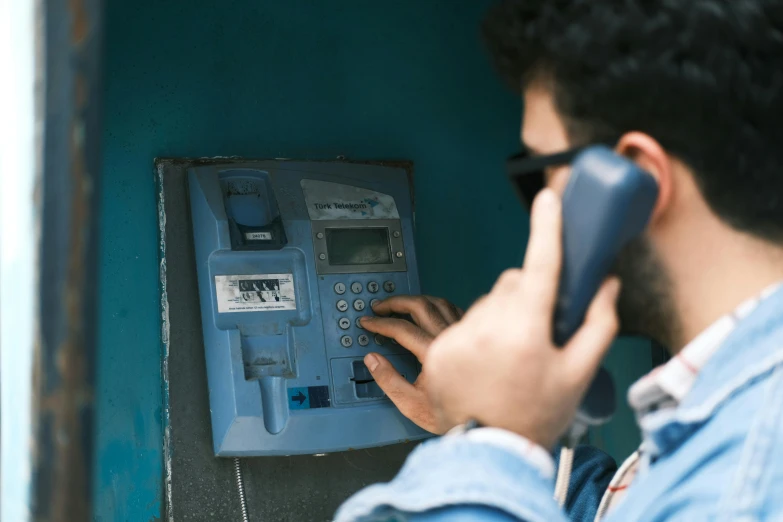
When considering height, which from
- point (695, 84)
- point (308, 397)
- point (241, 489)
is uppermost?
point (695, 84)

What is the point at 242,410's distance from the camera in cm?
129

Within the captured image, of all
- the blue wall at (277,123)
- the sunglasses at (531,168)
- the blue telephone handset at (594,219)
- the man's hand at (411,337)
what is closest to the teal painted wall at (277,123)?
the blue wall at (277,123)

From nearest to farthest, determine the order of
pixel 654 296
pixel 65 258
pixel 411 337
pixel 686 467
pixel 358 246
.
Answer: pixel 65 258 < pixel 686 467 < pixel 654 296 < pixel 411 337 < pixel 358 246

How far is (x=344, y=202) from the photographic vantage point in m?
1.46

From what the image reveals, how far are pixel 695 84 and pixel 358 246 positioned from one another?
2.72 ft

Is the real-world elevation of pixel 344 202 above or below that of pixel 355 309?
above

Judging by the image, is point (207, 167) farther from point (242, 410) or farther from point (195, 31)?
point (242, 410)

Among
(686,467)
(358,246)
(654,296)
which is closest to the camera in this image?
(686,467)

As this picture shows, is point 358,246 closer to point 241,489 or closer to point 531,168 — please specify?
point 241,489

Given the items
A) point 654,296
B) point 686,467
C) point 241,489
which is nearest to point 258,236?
point 241,489

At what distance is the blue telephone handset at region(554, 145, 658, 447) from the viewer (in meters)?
0.71

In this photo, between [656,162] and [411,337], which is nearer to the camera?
[656,162]

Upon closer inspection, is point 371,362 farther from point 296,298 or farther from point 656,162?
point 656,162

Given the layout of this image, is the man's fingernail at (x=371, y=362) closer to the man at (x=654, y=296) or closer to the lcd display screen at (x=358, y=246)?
the lcd display screen at (x=358, y=246)
